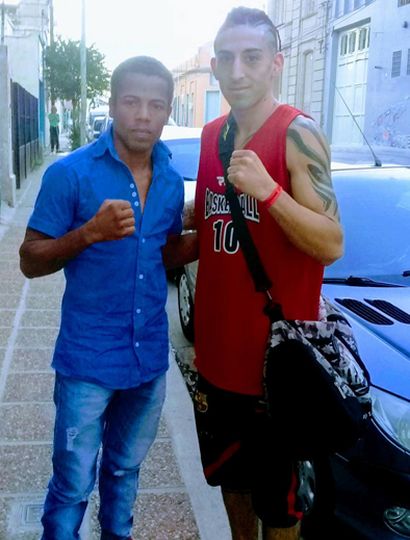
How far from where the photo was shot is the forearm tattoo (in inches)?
82.3

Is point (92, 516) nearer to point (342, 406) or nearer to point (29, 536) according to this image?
point (29, 536)

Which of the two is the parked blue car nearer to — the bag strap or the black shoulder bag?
the black shoulder bag

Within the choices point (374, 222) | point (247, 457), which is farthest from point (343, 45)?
point (247, 457)

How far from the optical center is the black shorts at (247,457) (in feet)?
7.52

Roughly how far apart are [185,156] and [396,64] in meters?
17.0

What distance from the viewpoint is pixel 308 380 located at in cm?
207

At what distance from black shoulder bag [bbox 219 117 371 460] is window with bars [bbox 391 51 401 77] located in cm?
2197

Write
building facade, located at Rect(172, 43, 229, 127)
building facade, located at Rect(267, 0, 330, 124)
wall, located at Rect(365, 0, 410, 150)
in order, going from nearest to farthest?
wall, located at Rect(365, 0, 410, 150)
building facade, located at Rect(267, 0, 330, 124)
building facade, located at Rect(172, 43, 229, 127)

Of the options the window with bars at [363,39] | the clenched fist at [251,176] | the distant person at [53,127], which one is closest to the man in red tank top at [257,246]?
the clenched fist at [251,176]

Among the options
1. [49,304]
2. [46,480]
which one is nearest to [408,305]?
[46,480]

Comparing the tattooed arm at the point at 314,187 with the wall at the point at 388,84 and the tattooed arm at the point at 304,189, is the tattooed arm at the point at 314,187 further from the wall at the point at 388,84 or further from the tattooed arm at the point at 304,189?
the wall at the point at 388,84

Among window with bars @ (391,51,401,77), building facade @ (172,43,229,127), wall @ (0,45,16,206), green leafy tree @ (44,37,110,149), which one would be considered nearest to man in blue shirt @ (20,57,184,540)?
wall @ (0,45,16,206)

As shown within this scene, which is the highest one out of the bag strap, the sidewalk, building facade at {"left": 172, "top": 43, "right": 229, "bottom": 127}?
building facade at {"left": 172, "top": 43, "right": 229, "bottom": 127}

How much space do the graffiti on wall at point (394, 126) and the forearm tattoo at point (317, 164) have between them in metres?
19.9
